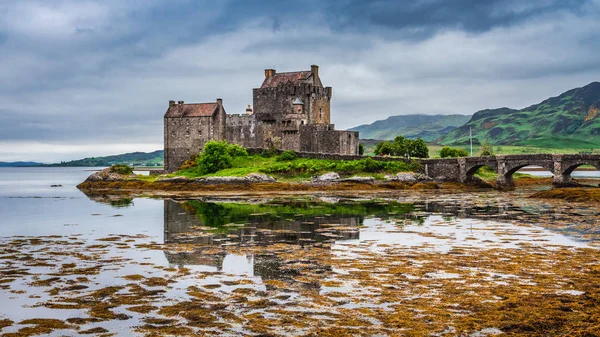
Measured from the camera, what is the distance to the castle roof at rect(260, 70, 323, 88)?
75.7 meters

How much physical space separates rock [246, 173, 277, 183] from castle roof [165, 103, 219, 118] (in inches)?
597

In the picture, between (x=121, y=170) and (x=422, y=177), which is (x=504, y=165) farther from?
(x=121, y=170)

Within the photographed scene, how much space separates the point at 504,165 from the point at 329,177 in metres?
18.4

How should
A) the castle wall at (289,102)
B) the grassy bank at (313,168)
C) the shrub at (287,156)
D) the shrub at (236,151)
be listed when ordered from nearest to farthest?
the grassy bank at (313,168)
the shrub at (287,156)
the shrub at (236,151)
the castle wall at (289,102)

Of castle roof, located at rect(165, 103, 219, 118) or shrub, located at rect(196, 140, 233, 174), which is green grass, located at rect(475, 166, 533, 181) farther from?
castle roof, located at rect(165, 103, 219, 118)

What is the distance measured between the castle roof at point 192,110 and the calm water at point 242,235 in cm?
3222

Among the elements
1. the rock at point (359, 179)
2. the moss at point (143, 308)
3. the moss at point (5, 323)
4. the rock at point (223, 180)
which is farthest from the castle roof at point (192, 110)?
the moss at point (5, 323)

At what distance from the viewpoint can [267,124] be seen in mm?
73875

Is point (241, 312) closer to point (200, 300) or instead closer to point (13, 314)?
point (200, 300)

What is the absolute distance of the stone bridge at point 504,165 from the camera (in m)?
59.0

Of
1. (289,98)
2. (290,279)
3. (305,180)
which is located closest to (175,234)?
(290,279)

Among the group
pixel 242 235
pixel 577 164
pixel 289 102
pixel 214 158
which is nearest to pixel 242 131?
pixel 289 102

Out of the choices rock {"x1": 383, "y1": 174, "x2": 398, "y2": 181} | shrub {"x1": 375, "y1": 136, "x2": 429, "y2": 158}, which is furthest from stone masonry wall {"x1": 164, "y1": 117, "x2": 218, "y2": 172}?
shrub {"x1": 375, "y1": 136, "x2": 429, "y2": 158}

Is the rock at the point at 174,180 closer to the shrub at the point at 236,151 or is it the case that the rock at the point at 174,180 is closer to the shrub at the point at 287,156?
the shrub at the point at 236,151
